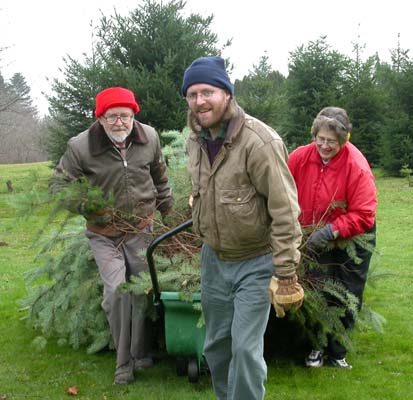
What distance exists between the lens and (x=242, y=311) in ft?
9.84

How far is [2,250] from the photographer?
35.1 ft

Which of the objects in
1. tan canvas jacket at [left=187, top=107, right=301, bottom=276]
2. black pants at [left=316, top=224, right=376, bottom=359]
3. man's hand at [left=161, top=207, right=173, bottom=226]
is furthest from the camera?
Result: man's hand at [left=161, top=207, right=173, bottom=226]

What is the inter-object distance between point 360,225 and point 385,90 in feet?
77.5

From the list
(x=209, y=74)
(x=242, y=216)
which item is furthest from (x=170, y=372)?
(x=209, y=74)

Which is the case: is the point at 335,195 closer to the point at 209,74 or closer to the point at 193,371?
the point at 193,371

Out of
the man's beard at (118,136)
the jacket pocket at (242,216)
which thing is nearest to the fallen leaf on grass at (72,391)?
the man's beard at (118,136)

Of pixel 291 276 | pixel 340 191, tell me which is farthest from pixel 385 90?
pixel 291 276

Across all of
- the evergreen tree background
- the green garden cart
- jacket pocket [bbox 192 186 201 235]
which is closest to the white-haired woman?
the green garden cart

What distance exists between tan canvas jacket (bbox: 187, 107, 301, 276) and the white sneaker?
197 centimetres

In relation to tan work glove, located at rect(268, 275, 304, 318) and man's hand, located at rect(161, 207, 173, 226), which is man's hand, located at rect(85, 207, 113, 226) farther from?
tan work glove, located at rect(268, 275, 304, 318)

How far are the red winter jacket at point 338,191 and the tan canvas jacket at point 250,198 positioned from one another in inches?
52.6

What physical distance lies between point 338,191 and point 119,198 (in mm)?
1544

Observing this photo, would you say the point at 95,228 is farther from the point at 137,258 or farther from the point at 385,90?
the point at 385,90

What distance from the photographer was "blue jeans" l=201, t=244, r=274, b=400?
2.98 metres
